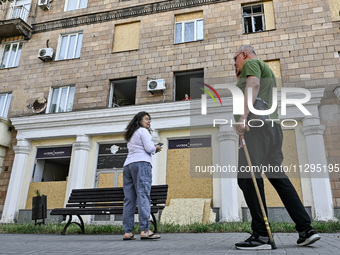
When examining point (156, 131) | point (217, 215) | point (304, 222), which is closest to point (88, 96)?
point (156, 131)

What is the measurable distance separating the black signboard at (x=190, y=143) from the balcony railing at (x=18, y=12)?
35.1 feet

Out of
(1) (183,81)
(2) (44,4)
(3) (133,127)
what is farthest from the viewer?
(2) (44,4)

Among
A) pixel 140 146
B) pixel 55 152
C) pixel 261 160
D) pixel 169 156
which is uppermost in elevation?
pixel 55 152

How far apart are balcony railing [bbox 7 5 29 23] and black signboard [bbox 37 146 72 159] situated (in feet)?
24.2

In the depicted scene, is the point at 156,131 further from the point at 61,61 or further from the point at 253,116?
the point at 253,116

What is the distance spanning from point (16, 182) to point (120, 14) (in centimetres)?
883

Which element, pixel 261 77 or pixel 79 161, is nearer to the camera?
pixel 261 77

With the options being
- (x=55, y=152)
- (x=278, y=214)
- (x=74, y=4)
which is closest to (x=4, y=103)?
(x=55, y=152)

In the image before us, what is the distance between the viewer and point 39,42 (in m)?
15.1

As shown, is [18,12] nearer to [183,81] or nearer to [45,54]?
[45,54]

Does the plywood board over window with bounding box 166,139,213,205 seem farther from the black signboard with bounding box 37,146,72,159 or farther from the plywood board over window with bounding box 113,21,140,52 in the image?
the plywood board over window with bounding box 113,21,140,52

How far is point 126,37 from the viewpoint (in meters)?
14.1

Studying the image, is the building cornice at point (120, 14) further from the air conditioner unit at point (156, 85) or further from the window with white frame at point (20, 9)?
the air conditioner unit at point (156, 85)

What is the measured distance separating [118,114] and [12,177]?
526 centimetres
